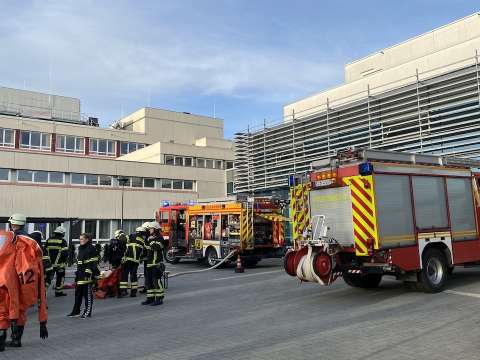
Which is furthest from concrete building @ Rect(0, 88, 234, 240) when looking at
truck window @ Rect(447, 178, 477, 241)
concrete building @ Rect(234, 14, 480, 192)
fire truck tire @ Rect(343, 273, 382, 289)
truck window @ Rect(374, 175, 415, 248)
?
truck window @ Rect(447, 178, 477, 241)

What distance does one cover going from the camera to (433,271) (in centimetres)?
987

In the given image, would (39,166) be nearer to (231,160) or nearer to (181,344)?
(231,160)

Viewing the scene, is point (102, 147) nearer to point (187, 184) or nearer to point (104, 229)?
point (187, 184)

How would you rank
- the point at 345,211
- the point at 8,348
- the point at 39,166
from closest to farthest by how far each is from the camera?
the point at 8,348, the point at 345,211, the point at 39,166

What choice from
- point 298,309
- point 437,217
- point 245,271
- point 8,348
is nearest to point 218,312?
point 298,309

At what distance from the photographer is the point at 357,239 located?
8992 millimetres

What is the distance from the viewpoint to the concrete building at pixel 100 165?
1114 inches

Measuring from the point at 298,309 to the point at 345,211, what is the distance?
7.57 ft

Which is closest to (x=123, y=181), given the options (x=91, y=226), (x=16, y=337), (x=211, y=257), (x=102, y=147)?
(x=91, y=226)

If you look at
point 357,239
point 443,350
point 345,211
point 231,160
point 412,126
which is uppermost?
point 231,160

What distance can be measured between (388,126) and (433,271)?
30.9 feet

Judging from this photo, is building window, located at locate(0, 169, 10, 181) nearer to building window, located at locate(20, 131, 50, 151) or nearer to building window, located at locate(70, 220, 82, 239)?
building window, located at locate(70, 220, 82, 239)

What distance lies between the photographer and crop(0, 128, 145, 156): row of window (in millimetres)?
37656

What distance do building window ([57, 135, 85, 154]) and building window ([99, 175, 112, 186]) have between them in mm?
10692
